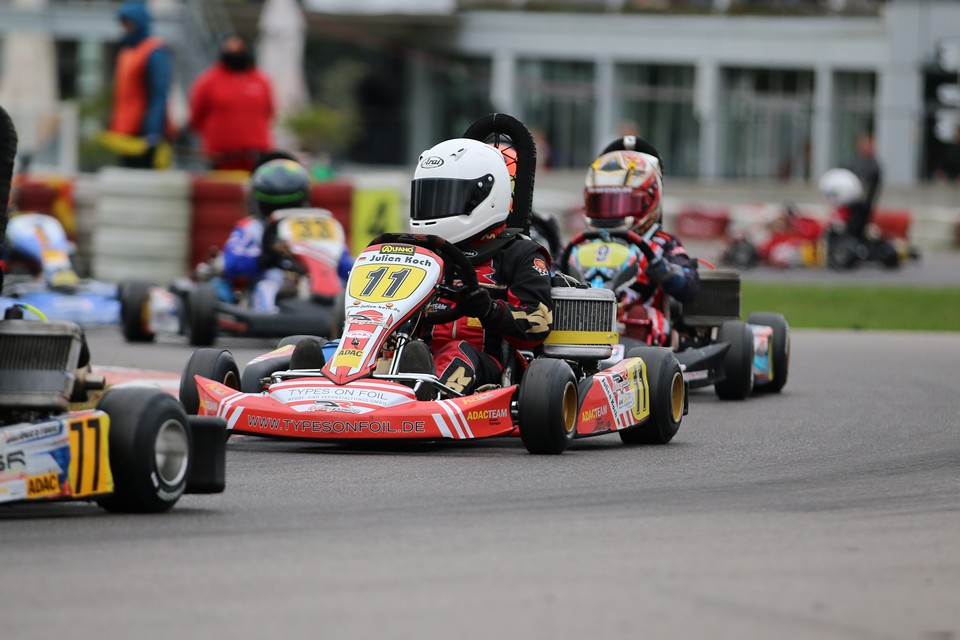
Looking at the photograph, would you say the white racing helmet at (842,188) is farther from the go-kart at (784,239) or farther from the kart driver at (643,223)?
the kart driver at (643,223)

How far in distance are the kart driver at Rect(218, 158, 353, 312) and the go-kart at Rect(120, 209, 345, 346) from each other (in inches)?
2.6

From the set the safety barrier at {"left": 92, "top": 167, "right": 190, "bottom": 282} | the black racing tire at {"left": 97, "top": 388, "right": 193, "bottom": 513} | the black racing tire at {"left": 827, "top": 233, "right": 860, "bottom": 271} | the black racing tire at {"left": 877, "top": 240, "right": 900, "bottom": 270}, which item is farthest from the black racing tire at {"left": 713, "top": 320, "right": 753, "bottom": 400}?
the black racing tire at {"left": 877, "top": 240, "right": 900, "bottom": 270}

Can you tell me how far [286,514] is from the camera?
622 cm

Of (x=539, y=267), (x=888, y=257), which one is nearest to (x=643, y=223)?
(x=539, y=267)

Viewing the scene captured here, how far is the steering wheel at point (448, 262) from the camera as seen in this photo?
8.25m

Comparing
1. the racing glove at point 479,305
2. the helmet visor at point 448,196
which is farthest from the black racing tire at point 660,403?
the helmet visor at point 448,196

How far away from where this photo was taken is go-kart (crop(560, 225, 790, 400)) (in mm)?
10664

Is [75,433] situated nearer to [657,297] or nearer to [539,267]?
[539,267]

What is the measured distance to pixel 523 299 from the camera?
8.63 meters

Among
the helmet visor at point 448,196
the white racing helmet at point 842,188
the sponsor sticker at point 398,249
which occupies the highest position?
the white racing helmet at point 842,188

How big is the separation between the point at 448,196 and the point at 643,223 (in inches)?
104

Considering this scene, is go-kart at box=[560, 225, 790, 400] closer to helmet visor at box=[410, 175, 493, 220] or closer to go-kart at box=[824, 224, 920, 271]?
helmet visor at box=[410, 175, 493, 220]

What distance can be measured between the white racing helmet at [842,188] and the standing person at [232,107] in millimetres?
10298

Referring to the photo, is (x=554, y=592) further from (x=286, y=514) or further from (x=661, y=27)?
(x=661, y=27)
